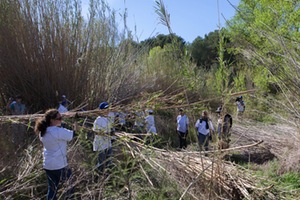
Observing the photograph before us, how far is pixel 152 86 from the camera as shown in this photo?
16.2 meters

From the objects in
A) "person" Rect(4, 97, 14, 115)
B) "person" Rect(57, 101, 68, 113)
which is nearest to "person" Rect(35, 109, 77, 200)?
"person" Rect(57, 101, 68, 113)

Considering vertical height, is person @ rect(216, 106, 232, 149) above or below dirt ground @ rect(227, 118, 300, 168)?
above

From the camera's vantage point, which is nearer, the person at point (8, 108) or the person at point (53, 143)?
the person at point (53, 143)

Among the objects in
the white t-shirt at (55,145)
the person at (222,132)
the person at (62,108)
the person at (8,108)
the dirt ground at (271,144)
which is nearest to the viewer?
the person at (222,132)

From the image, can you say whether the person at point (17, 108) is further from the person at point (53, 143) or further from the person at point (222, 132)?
the person at point (222, 132)

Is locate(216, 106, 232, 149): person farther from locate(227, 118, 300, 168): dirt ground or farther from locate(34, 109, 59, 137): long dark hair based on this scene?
locate(227, 118, 300, 168): dirt ground

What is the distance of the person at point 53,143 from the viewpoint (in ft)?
14.3

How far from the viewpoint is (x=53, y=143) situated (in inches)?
173

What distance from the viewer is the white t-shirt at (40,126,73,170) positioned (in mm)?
4344

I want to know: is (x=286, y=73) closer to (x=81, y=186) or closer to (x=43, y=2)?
(x=81, y=186)

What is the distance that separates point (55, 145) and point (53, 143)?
0.05m

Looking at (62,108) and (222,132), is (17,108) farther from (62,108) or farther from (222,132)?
(222,132)

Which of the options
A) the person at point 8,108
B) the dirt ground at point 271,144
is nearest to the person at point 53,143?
the dirt ground at point 271,144

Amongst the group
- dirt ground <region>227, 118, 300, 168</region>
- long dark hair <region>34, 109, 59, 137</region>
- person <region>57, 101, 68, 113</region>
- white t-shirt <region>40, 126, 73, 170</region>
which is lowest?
dirt ground <region>227, 118, 300, 168</region>
